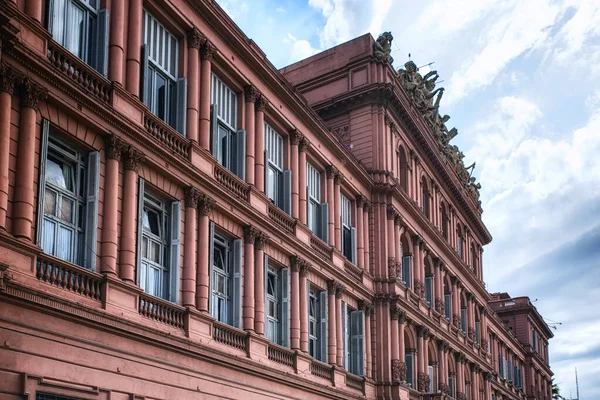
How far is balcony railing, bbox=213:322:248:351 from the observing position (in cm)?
2420

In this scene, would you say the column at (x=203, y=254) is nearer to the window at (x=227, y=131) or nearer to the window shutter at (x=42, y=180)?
the window at (x=227, y=131)

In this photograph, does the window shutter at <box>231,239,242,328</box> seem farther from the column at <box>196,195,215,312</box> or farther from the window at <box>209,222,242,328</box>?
the column at <box>196,195,215,312</box>

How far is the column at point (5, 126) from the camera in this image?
16906 millimetres

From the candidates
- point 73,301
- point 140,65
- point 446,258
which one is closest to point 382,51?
point 446,258

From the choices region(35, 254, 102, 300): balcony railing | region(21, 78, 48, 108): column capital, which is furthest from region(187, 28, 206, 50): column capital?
region(35, 254, 102, 300): balcony railing

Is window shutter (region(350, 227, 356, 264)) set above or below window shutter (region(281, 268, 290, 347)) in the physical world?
above

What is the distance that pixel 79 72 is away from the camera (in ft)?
65.0

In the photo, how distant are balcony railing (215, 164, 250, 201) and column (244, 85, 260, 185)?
1.34 feet

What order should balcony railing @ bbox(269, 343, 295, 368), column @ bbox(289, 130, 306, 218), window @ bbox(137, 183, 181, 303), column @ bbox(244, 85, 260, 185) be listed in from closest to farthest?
window @ bbox(137, 183, 181, 303), balcony railing @ bbox(269, 343, 295, 368), column @ bbox(244, 85, 260, 185), column @ bbox(289, 130, 306, 218)

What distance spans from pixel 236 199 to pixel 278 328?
5487 millimetres

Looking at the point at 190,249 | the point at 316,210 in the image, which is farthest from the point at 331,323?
the point at 190,249

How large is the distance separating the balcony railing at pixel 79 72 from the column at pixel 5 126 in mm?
1523

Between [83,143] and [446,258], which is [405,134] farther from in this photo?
[83,143]

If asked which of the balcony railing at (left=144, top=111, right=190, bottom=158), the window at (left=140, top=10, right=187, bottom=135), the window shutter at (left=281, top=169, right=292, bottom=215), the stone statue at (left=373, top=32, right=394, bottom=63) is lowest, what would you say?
the balcony railing at (left=144, top=111, right=190, bottom=158)
